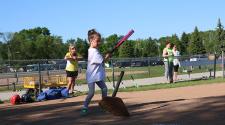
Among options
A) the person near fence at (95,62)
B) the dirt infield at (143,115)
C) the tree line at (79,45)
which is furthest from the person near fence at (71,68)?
the tree line at (79,45)

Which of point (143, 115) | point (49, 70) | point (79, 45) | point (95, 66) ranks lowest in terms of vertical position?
point (143, 115)

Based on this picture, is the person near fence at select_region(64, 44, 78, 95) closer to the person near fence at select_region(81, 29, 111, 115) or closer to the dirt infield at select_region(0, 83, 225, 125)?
the dirt infield at select_region(0, 83, 225, 125)

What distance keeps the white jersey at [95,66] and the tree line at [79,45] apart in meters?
76.1

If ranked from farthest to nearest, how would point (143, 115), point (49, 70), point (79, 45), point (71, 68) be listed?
point (79, 45), point (49, 70), point (71, 68), point (143, 115)

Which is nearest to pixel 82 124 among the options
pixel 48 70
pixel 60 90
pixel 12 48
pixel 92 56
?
pixel 92 56

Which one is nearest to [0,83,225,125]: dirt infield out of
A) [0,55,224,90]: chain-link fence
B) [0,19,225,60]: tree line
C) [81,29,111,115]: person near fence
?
[81,29,111,115]: person near fence

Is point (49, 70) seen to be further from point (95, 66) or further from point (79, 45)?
point (79, 45)

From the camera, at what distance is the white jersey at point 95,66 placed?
31.0 feet

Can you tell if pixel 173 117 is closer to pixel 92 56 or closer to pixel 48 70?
pixel 92 56

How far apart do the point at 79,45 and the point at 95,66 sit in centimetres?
11248

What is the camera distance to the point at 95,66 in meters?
9.48

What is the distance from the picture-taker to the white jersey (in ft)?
31.0

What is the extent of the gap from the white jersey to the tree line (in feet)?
250

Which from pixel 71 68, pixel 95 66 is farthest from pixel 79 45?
pixel 95 66
